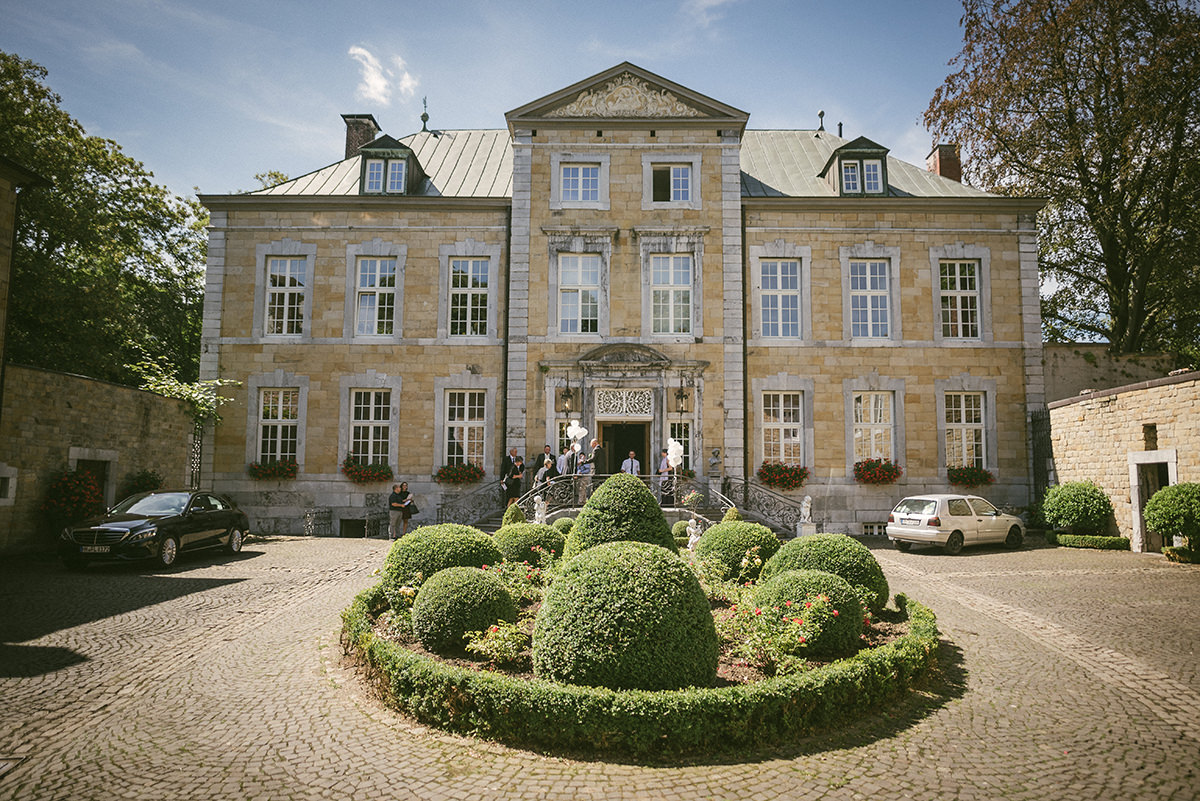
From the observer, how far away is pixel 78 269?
23.6 meters

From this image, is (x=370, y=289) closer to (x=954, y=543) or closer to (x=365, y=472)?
(x=365, y=472)

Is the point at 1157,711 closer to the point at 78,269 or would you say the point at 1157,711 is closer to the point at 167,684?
the point at 167,684

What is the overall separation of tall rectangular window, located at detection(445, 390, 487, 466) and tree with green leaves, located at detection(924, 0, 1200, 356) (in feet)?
59.9

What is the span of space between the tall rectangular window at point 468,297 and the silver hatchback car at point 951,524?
41.6 ft

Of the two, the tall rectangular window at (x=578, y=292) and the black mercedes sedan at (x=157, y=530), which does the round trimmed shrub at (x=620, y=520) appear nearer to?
the black mercedes sedan at (x=157, y=530)

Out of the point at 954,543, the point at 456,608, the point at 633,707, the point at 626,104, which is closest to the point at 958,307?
the point at 954,543

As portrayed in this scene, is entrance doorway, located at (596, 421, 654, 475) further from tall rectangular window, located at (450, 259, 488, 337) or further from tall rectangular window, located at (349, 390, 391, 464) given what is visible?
tall rectangular window, located at (349, 390, 391, 464)

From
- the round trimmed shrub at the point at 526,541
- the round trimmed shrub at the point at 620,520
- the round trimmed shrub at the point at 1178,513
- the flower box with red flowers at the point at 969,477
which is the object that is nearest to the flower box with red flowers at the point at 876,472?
the flower box with red flowers at the point at 969,477

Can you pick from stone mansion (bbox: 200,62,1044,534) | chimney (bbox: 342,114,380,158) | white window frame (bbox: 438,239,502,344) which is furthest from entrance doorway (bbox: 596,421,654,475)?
chimney (bbox: 342,114,380,158)

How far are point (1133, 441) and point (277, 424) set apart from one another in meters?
22.8

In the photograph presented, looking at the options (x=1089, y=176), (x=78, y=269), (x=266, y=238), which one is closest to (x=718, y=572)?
(x=266, y=238)

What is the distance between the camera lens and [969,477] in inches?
771

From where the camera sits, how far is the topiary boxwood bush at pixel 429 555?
26.3 feet

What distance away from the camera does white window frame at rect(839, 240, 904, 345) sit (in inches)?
798
